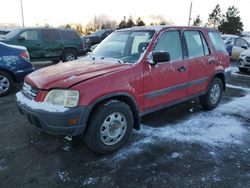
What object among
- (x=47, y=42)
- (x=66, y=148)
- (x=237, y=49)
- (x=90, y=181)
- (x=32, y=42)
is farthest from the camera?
(x=237, y=49)

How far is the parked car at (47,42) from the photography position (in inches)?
479

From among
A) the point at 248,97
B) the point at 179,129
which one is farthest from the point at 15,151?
the point at 248,97

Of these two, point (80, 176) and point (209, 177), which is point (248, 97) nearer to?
point (209, 177)

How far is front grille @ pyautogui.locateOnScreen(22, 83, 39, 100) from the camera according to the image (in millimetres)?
3910

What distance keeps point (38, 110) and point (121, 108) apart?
113 centimetres

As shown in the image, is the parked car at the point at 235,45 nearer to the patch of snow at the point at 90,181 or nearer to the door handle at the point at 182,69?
the door handle at the point at 182,69

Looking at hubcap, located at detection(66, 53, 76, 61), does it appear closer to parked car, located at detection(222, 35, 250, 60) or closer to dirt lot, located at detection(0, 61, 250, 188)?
dirt lot, located at detection(0, 61, 250, 188)

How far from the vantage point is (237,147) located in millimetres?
4367

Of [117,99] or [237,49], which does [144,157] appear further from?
[237,49]

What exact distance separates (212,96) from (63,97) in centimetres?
379

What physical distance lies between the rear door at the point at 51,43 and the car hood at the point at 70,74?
851 centimetres

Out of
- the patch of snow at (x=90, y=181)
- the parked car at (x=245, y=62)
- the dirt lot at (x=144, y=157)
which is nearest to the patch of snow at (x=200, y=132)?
the dirt lot at (x=144, y=157)

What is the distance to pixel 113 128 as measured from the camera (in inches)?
160

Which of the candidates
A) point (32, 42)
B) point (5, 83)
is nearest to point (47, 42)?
point (32, 42)
